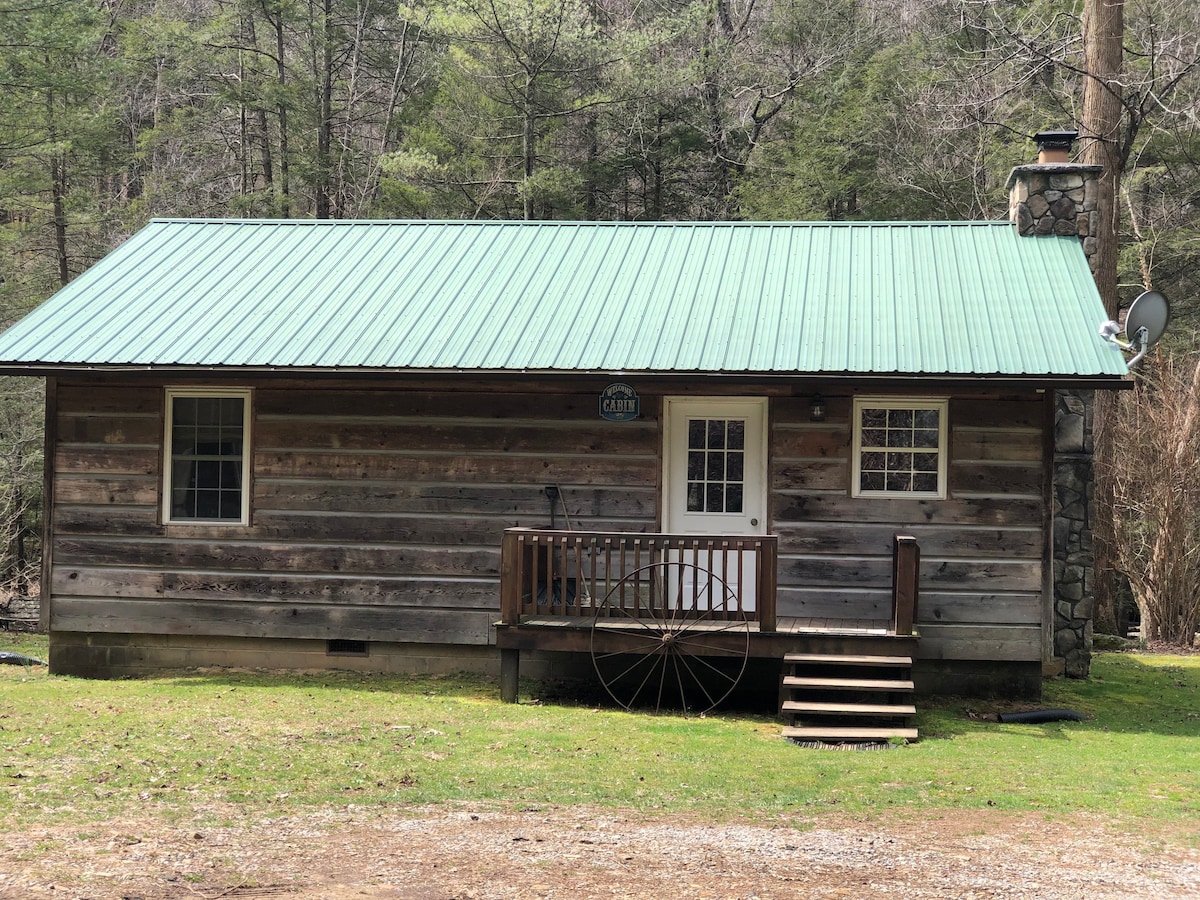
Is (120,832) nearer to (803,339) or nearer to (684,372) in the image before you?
(684,372)

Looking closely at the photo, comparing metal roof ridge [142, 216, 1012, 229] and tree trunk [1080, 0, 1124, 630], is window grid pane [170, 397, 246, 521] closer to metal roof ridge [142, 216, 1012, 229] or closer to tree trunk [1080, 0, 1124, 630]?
metal roof ridge [142, 216, 1012, 229]

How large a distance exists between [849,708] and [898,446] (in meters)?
2.69

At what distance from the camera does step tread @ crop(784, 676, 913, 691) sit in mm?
10195

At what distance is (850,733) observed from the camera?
9.82 metres

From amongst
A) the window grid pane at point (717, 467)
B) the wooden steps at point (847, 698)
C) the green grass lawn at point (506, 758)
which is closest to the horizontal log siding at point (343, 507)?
the window grid pane at point (717, 467)

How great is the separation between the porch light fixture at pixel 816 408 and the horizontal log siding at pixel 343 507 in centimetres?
146

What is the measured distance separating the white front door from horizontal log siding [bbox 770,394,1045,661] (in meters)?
0.31

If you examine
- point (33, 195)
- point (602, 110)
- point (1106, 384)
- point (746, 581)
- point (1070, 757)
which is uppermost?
point (602, 110)

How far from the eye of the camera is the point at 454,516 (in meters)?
Answer: 12.1

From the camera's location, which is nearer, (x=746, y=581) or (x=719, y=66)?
(x=746, y=581)

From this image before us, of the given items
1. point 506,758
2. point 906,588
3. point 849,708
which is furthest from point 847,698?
point 506,758

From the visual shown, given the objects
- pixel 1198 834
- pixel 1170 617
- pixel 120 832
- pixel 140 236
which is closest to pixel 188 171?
pixel 140 236

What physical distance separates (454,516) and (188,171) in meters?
21.2

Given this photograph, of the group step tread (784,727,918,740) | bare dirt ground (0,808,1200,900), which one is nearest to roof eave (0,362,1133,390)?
step tread (784,727,918,740)
